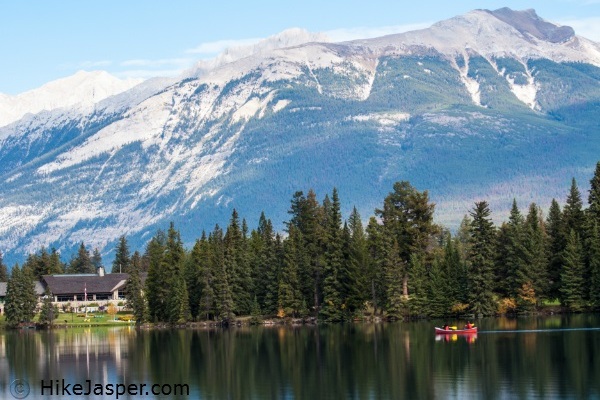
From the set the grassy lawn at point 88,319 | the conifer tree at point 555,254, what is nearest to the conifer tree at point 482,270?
the conifer tree at point 555,254

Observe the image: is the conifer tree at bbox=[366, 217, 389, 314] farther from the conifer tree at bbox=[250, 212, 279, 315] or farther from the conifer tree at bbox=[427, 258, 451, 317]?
the conifer tree at bbox=[250, 212, 279, 315]

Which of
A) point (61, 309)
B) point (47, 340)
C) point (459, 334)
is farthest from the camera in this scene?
point (61, 309)

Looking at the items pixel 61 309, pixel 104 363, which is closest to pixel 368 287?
pixel 104 363

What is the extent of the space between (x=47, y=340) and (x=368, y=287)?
37.0 metres

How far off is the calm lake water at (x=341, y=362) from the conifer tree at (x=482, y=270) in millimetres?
4997

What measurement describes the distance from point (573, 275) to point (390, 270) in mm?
20415

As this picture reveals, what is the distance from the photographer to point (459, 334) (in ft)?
375

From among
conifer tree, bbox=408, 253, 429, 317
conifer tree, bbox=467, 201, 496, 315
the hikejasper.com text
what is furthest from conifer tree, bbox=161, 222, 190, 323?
the hikejasper.com text

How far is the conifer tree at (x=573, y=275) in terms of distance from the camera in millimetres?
134375

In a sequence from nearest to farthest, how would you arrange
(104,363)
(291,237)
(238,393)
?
(238,393)
(104,363)
(291,237)

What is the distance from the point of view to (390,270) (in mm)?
140750

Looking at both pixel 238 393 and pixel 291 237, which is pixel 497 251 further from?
pixel 238 393

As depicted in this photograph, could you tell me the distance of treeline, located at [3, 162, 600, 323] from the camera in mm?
137625

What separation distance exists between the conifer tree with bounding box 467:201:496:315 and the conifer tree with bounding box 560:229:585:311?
793 cm
